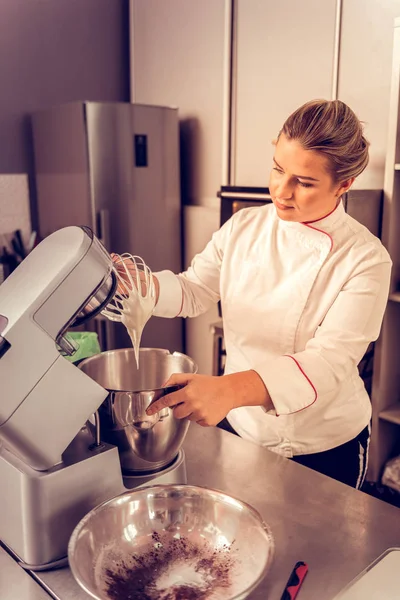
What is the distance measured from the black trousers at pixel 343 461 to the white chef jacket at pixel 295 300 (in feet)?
0.08

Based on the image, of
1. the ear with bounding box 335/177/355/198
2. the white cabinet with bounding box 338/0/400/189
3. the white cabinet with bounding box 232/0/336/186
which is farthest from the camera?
the white cabinet with bounding box 232/0/336/186

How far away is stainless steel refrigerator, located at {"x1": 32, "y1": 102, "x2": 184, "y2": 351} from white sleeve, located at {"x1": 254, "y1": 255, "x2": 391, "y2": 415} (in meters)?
2.05

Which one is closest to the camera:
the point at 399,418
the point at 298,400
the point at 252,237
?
the point at 298,400

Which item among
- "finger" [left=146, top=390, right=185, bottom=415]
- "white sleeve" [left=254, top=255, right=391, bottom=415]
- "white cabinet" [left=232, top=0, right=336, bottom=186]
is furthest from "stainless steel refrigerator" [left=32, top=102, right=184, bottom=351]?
"finger" [left=146, top=390, right=185, bottom=415]

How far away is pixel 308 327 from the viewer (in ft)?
4.99

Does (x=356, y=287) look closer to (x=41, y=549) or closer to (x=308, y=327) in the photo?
(x=308, y=327)

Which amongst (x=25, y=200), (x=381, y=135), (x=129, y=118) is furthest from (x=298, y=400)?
(x=25, y=200)

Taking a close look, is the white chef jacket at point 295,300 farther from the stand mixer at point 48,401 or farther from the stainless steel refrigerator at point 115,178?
the stainless steel refrigerator at point 115,178

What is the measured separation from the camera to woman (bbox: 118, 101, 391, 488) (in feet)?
4.24

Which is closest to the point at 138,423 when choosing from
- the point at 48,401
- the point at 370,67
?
the point at 48,401

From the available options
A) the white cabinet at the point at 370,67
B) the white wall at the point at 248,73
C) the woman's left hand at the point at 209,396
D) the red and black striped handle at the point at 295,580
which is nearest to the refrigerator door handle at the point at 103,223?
the white wall at the point at 248,73

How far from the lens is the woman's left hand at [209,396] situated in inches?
41.8

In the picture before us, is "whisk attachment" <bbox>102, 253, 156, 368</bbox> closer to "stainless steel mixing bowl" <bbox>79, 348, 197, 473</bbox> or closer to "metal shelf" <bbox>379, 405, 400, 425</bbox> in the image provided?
"stainless steel mixing bowl" <bbox>79, 348, 197, 473</bbox>

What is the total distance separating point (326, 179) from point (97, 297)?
0.70 metres
